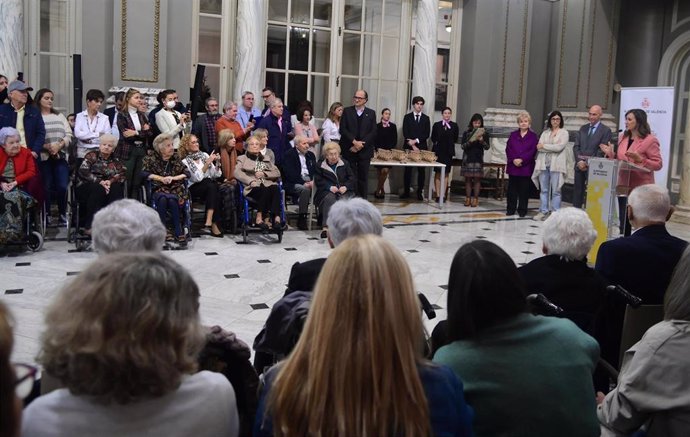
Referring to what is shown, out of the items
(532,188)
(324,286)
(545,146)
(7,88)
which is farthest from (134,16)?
(324,286)

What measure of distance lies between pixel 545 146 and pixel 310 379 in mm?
8220

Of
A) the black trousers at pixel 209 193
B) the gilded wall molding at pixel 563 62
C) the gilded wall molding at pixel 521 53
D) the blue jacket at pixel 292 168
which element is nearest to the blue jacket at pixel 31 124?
the black trousers at pixel 209 193

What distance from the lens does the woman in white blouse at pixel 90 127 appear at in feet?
23.3

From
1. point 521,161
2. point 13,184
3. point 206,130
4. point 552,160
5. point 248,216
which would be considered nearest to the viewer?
point 13,184

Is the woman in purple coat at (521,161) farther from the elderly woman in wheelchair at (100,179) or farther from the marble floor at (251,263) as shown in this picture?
the elderly woman in wheelchair at (100,179)

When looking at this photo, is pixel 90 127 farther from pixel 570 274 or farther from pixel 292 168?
pixel 570 274

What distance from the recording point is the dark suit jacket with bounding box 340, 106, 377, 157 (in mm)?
9398

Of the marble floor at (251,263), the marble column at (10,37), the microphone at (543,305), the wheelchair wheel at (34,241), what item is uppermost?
the marble column at (10,37)

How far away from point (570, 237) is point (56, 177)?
5702mm

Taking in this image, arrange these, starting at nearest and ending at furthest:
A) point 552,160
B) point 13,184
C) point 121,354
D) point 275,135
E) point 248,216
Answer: point 121,354, point 13,184, point 248,216, point 275,135, point 552,160

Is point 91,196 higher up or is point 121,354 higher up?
point 121,354

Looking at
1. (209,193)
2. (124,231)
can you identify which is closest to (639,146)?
(209,193)

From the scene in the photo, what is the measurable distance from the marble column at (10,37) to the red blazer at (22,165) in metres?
2.06

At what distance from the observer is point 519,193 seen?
959cm
